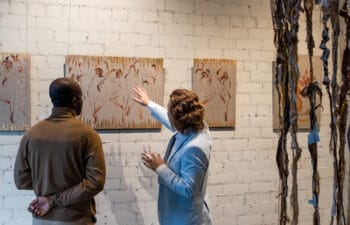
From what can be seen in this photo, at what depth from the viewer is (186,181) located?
2.12m

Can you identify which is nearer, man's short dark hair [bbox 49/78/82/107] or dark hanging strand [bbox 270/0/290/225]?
dark hanging strand [bbox 270/0/290/225]

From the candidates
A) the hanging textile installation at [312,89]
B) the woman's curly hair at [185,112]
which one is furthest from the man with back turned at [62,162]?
the hanging textile installation at [312,89]

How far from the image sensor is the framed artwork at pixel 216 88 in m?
3.29

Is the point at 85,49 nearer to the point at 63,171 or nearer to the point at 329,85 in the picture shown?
the point at 63,171

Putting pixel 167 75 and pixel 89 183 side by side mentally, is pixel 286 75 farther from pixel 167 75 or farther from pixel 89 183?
pixel 167 75

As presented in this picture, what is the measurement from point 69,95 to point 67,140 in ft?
0.79

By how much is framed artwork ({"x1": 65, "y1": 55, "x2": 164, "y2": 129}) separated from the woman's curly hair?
0.93 metres

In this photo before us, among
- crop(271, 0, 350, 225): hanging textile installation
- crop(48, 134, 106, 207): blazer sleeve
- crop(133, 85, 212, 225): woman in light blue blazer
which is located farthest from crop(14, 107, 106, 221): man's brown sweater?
crop(271, 0, 350, 225): hanging textile installation

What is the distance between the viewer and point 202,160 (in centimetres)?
217

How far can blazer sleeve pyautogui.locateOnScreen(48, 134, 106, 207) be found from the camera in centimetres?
211

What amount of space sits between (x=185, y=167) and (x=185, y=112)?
0.30 meters

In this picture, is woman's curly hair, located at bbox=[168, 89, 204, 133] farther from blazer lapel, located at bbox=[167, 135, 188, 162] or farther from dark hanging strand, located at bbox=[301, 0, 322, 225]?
dark hanging strand, located at bbox=[301, 0, 322, 225]

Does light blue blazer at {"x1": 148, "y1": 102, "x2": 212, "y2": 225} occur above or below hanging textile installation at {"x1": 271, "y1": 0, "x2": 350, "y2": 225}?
below

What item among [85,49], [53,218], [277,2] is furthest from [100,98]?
[277,2]
